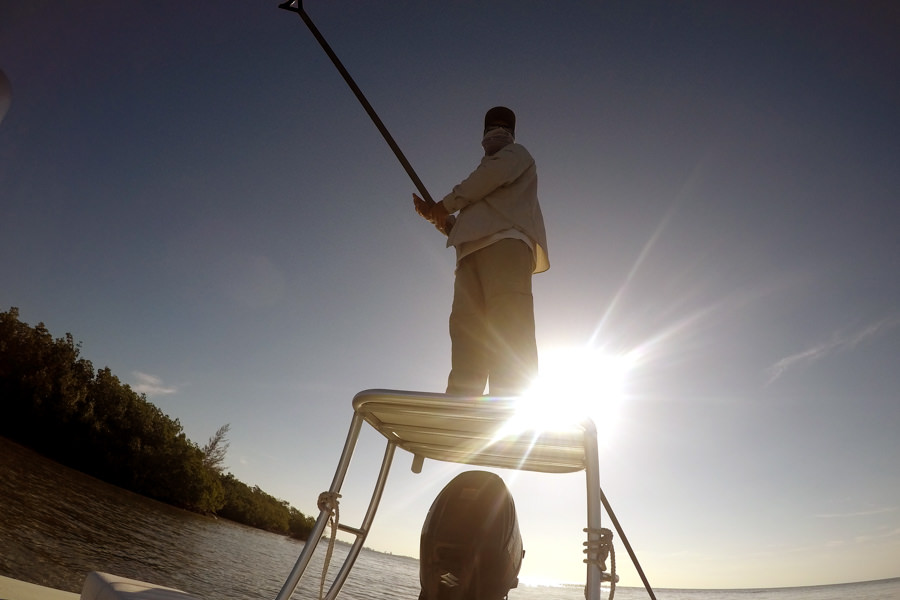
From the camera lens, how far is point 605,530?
3.89ft

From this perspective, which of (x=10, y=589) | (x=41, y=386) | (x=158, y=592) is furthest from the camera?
(x=41, y=386)

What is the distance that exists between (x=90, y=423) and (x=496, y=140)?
197 ft

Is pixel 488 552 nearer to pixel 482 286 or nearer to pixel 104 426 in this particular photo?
pixel 482 286

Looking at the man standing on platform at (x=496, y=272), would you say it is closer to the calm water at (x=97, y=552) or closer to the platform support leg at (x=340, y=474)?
the platform support leg at (x=340, y=474)

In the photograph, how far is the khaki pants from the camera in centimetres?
220

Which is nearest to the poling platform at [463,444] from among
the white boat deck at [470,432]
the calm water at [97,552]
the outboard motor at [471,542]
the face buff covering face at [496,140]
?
the white boat deck at [470,432]

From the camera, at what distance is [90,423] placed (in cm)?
4662

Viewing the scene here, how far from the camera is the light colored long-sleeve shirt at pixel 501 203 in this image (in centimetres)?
267

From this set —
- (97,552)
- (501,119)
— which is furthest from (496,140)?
(97,552)

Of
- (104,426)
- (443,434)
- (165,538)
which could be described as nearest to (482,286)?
(443,434)

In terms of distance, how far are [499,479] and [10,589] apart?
12.3ft

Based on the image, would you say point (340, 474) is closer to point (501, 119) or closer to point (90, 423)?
point (501, 119)

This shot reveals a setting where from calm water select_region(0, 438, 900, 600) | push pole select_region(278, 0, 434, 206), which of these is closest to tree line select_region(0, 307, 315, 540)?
calm water select_region(0, 438, 900, 600)

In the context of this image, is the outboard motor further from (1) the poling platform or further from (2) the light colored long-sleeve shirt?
(2) the light colored long-sleeve shirt
